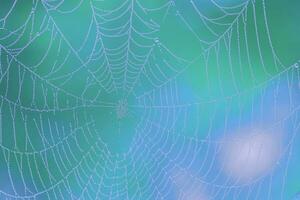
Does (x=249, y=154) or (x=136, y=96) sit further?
(x=136, y=96)

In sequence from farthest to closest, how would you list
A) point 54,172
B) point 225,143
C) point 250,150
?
point 54,172, point 225,143, point 250,150

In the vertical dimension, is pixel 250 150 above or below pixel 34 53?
below

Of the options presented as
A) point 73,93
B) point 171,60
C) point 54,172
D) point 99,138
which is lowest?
point 54,172

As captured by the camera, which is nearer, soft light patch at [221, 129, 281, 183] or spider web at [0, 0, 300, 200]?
soft light patch at [221, 129, 281, 183]

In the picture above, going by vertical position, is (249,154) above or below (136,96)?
below

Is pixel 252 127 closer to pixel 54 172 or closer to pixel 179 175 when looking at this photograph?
pixel 179 175

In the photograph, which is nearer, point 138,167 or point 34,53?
point 34,53

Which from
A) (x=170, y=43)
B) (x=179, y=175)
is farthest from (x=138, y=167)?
(x=170, y=43)

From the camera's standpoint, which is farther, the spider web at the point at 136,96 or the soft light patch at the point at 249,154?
the spider web at the point at 136,96

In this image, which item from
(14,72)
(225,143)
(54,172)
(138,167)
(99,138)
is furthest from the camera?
(54,172)
